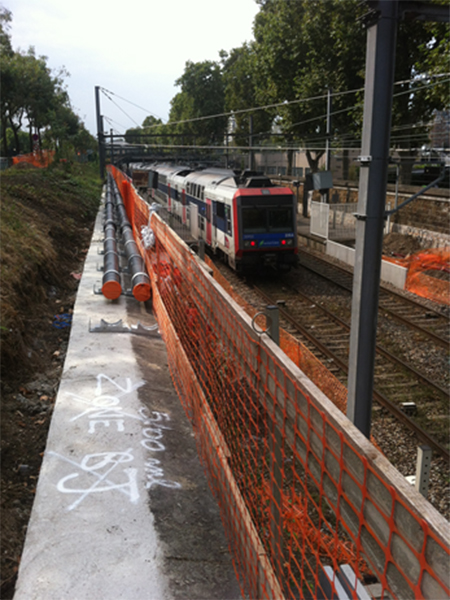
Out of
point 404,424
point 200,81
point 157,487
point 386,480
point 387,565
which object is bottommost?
point 404,424

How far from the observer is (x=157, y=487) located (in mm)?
4496

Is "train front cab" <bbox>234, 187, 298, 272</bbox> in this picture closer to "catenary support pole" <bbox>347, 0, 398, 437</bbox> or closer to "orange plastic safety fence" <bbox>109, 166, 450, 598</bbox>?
"orange plastic safety fence" <bbox>109, 166, 450, 598</bbox>

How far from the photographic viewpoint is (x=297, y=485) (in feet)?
20.6

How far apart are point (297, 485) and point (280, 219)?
10746 mm

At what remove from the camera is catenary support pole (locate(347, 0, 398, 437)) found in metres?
4.86

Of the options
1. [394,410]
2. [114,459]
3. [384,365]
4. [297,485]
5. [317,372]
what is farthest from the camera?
[384,365]

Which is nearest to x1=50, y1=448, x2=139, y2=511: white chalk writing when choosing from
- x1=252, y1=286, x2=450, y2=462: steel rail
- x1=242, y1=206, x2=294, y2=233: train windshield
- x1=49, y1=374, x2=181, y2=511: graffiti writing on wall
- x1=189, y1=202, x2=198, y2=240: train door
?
x1=49, y1=374, x2=181, y2=511: graffiti writing on wall

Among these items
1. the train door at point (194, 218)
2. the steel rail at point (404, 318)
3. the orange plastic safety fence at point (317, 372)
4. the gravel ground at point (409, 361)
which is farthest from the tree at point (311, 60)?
the orange plastic safety fence at point (317, 372)

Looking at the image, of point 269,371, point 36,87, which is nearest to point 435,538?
point 269,371

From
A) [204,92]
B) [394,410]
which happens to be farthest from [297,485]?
[204,92]

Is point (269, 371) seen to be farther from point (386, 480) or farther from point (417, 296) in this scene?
point (417, 296)

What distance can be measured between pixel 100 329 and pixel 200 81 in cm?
7729

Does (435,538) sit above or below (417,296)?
above

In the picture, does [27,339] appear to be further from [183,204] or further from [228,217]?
[183,204]
